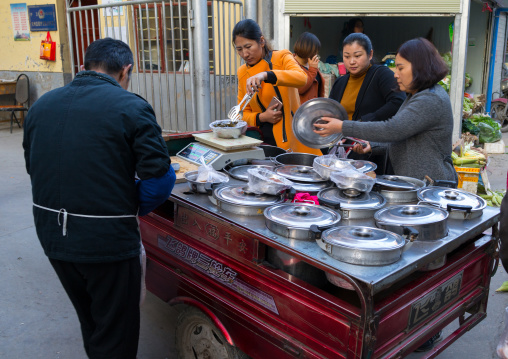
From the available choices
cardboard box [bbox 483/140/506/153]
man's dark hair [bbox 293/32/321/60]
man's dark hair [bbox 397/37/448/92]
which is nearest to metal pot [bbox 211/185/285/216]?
man's dark hair [bbox 397/37/448/92]

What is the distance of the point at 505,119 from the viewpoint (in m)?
9.95

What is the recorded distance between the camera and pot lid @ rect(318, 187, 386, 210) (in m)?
2.02

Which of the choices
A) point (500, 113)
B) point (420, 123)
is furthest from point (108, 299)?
point (500, 113)

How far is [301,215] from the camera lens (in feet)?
6.35

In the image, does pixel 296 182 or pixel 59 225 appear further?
pixel 296 182

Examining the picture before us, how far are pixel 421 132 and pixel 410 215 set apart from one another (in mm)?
679

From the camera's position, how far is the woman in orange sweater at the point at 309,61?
418 centimetres

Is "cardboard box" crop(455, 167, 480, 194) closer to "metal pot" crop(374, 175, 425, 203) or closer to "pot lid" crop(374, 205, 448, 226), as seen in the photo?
"metal pot" crop(374, 175, 425, 203)

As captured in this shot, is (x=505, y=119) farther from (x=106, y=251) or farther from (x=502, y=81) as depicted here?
(x=106, y=251)

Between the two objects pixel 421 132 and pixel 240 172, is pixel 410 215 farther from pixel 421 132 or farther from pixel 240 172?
pixel 240 172

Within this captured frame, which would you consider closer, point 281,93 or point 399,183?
point 399,183

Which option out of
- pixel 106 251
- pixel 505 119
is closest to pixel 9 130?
pixel 106 251

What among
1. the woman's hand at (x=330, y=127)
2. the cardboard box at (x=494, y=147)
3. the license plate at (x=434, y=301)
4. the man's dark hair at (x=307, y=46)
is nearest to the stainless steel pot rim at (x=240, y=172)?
the woman's hand at (x=330, y=127)

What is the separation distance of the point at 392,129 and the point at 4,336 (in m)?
2.73
